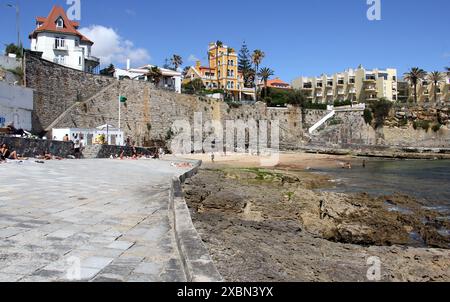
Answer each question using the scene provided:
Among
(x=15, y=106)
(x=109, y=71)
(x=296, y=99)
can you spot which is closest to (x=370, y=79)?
(x=296, y=99)

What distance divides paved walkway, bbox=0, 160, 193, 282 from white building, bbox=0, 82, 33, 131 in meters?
17.3

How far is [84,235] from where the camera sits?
5512 millimetres

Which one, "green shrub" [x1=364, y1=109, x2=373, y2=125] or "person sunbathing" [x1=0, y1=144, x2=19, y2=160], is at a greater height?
"green shrub" [x1=364, y1=109, x2=373, y2=125]

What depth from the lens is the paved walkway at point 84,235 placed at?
405 cm

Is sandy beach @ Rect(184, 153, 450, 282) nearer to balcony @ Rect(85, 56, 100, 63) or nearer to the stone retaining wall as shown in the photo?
the stone retaining wall

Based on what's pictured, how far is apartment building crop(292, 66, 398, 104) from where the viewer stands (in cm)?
9238

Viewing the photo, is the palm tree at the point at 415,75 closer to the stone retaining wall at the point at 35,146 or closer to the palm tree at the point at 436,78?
the palm tree at the point at 436,78

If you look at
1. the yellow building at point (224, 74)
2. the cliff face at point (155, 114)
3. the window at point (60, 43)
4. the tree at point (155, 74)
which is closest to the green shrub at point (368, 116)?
the cliff face at point (155, 114)

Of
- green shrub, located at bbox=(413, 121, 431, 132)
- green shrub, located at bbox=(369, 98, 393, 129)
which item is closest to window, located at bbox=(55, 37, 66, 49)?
green shrub, located at bbox=(369, 98, 393, 129)

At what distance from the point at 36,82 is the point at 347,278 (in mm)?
33241

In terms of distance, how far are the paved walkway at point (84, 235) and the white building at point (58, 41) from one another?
39.8 meters

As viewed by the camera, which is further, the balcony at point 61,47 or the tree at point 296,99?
the tree at point 296,99

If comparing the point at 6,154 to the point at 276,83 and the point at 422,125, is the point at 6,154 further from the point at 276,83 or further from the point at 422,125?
the point at 276,83
